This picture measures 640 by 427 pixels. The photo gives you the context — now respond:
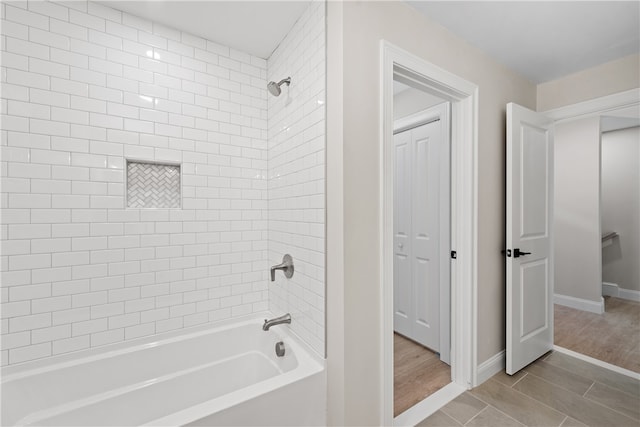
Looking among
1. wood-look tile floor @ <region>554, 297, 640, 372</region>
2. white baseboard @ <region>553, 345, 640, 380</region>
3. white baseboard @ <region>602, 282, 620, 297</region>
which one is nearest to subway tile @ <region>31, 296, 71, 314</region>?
white baseboard @ <region>553, 345, 640, 380</region>

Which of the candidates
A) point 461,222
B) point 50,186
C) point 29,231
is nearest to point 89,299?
point 29,231

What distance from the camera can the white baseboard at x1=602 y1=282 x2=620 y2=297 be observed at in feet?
12.7

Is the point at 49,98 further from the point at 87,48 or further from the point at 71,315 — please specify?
the point at 71,315

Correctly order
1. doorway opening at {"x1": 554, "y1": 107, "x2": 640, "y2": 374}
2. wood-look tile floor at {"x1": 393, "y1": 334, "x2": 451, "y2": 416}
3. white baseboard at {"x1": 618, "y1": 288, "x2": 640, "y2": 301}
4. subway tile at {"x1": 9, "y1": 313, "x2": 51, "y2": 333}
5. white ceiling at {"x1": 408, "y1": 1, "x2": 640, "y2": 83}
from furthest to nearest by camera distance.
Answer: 1. white baseboard at {"x1": 618, "y1": 288, "x2": 640, "y2": 301}
2. doorway opening at {"x1": 554, "y1": 107, "x2": 640, "y2": 374}
3. wood-look tile floor at {"x1": 393, "y1": 334, "x2": 451, "y2": 416}
4. white ceiling at {"x1": 408, "y1": 1, "x2": 640, "y2": 83}
5. subway tile at {"x1": 9, "y1": 313, "x2": 51, "y2": 333}

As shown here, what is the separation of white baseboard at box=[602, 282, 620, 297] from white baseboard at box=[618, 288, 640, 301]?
0.04 m

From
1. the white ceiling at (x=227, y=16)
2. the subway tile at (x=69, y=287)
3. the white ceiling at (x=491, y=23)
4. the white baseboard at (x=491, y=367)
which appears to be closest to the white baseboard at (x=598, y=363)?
the white baseboard at (x=491, y=367)

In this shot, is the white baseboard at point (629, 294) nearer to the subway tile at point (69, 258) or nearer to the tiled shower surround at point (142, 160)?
the tiled shower surround at point (142, 160)

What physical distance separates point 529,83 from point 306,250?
8.37ft

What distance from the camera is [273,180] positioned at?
1998 millimetres

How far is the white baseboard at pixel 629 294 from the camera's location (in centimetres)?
370

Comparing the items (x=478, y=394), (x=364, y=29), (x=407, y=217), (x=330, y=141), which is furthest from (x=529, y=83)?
(x=478, y=394)

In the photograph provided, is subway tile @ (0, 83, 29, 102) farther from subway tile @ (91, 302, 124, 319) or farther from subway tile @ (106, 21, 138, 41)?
subway tile @ (91, 302, 124, 319)

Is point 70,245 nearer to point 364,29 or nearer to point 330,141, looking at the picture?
point 330,141

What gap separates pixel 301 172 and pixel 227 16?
40.0 inches
